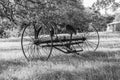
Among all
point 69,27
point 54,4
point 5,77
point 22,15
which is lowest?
point 5,77

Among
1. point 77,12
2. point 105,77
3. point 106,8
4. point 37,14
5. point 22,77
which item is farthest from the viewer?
point 77,12

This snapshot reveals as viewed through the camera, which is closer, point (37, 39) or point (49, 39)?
point (37, 39)

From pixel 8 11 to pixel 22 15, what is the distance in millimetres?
514

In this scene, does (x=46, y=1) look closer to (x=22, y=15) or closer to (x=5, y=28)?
(x=22, y=15)

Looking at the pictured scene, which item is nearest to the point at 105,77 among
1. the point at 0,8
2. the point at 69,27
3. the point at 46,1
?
the point at 69,27

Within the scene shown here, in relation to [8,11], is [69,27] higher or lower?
lower

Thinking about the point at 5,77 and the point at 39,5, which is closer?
the point at 5,77

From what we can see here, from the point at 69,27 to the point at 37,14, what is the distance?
181cm

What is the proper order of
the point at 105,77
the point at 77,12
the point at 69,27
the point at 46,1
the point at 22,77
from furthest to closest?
the point at 77,12 → the point at 46,1 → the point at 69,27 → the point at 22,77 → the point at 105,77

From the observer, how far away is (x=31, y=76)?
141 inches

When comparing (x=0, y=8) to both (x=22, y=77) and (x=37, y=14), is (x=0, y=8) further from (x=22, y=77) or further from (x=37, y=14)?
(x=22, y=77)

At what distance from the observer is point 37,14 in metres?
7.11

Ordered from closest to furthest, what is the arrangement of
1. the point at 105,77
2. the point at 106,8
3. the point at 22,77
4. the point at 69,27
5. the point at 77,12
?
the point at 105,77 < the point at 22,77 < the point at 69,27 < the point at 106,8 < the point at 77,12

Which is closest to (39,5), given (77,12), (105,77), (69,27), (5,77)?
(69,27)
